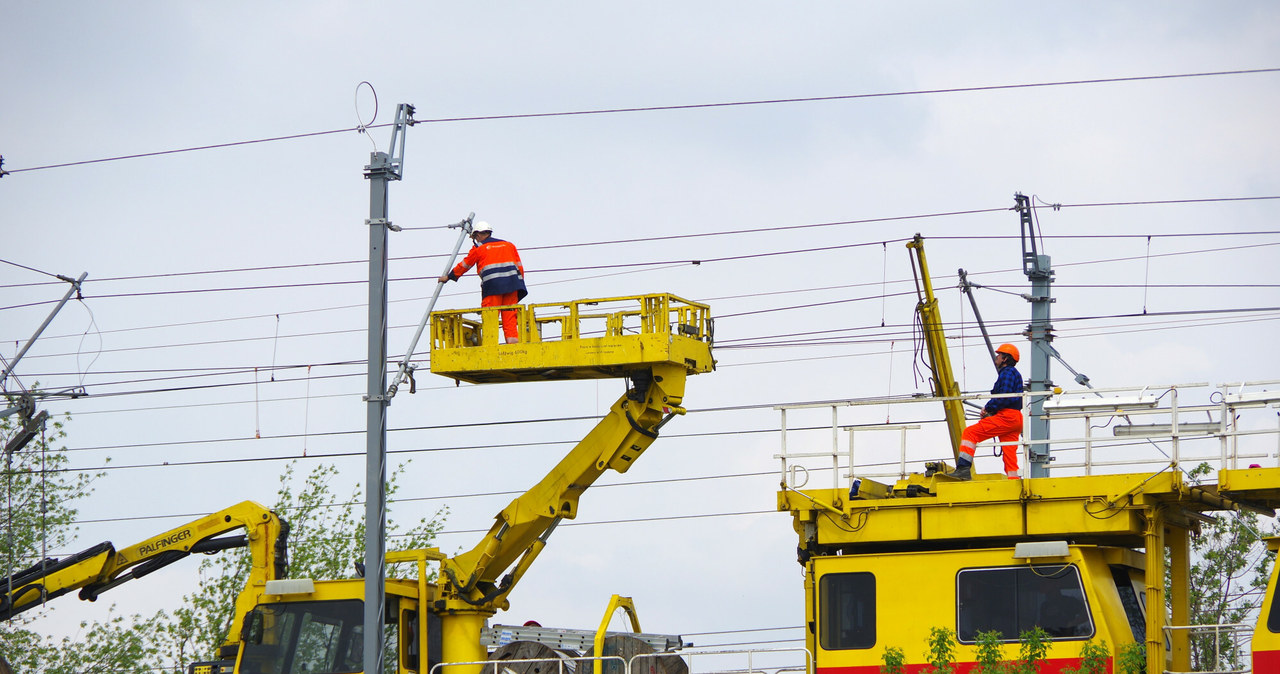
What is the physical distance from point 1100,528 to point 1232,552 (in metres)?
17.9

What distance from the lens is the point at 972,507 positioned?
17.6 m

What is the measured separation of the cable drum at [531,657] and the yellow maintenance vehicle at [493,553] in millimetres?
26

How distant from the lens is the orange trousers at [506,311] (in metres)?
19.9

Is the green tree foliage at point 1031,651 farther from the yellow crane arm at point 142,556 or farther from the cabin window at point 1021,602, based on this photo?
the yellow crane arm at point 142,556

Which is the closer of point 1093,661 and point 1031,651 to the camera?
point 1031,651

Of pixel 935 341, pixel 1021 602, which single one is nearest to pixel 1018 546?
pixel 1021 602

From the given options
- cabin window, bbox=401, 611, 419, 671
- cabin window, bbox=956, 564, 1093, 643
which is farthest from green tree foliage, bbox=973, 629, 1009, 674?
cabin window, bbox=401, 611, 419, 671

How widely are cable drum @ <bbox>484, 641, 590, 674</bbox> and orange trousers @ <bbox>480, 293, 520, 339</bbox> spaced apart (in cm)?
418

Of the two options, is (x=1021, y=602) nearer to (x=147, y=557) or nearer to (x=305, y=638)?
(x=305, y=638)

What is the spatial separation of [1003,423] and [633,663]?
5.72 meters

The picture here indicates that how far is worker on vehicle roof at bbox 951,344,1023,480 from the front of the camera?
18625 millimetres

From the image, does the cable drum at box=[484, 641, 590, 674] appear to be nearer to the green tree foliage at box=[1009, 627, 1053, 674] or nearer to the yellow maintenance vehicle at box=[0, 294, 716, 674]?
the yellow maintenance vehicle at box=[0, 294, 716, 674]

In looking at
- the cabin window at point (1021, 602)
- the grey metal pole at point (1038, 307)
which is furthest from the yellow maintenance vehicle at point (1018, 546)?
the grey metal pole at point (1038, 307)

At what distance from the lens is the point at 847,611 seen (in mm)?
17594
